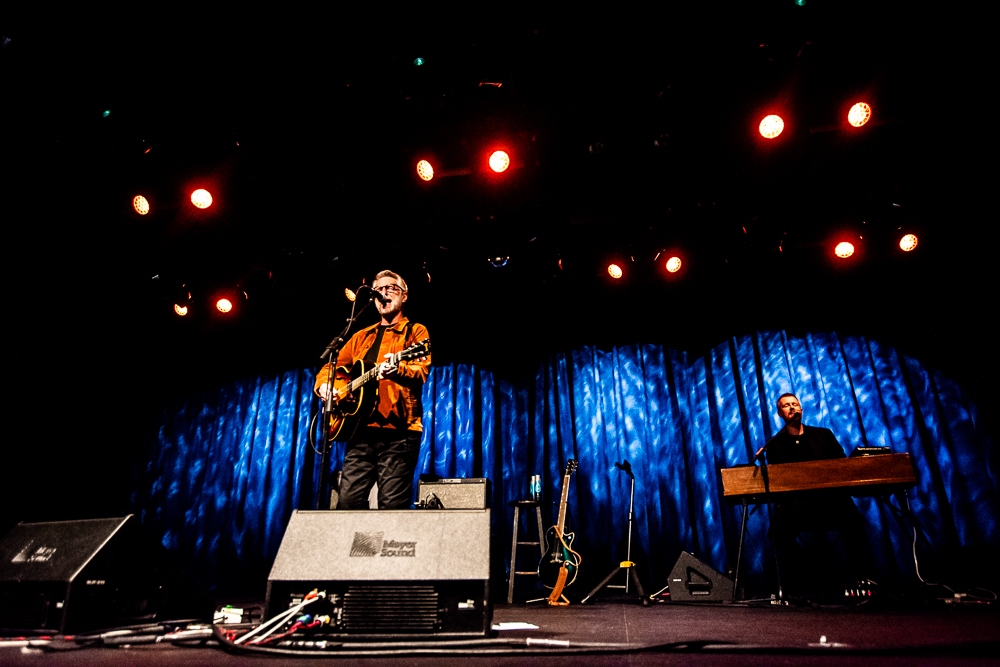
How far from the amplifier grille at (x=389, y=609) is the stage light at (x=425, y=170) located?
11.7 feet

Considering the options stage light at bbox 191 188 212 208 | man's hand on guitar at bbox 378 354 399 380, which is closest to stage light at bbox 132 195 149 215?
stage light at bbox 191 188 212 208

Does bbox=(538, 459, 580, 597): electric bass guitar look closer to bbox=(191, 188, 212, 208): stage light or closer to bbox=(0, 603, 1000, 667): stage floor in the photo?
bbox=(0, 603, 1000, 667): stage floor

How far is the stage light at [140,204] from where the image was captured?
16.2 feet

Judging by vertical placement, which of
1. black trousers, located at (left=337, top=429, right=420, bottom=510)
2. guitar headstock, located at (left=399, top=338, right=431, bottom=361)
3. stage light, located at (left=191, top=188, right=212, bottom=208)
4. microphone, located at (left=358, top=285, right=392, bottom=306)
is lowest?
black trousers, located at (left=337, top=429, right=420, bottom=510)

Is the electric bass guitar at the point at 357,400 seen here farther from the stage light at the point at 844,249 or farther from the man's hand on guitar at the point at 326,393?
the stage light at the point at 844,249

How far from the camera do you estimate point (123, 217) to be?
5148 millimetres

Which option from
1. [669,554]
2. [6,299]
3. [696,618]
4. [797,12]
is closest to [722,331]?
[669,554]

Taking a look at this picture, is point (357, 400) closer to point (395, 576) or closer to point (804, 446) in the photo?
point (395, 576)

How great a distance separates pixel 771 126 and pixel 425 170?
272 cm

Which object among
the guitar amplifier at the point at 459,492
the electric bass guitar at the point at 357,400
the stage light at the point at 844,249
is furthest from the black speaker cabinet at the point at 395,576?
the stage light at the point at 844,249

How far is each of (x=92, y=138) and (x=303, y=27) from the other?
6.74 ft

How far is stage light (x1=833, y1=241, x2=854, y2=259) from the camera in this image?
213 inches

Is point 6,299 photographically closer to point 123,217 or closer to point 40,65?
point 123,217

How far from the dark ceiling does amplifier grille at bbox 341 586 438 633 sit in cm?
338
